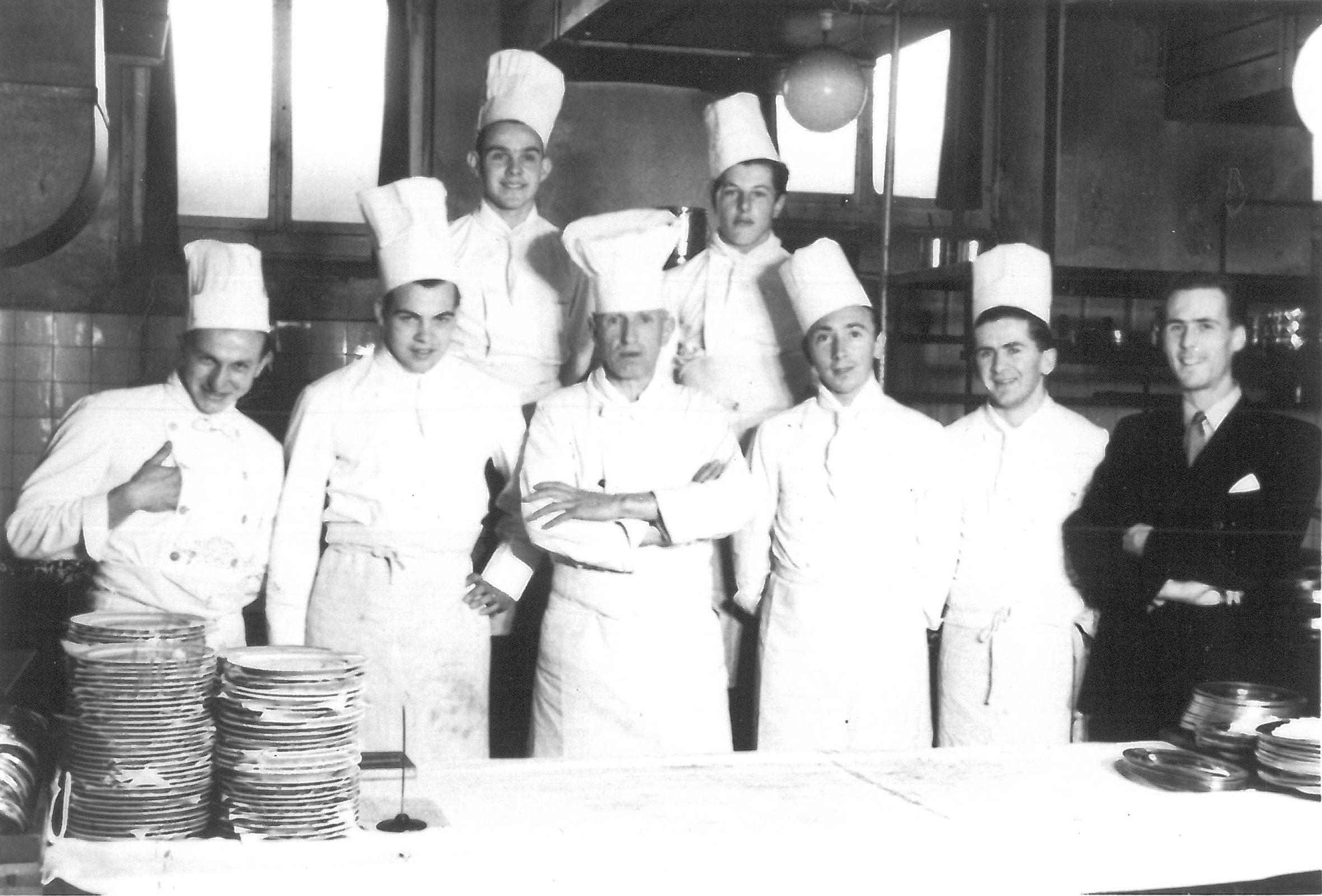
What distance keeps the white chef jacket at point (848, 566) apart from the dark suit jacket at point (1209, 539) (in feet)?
1.27

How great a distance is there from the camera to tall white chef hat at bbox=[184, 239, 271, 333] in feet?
8.27

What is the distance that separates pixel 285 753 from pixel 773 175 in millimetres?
2065

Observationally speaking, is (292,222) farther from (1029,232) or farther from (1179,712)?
(1179,712)

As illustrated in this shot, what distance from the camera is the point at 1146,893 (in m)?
1.76

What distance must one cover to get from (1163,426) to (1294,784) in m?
1.16

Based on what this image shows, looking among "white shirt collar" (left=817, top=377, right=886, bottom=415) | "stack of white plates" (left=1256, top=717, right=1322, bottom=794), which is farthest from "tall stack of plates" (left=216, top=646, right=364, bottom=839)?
"white shirt collar" (left=817, top=377, right=886, bottom=415)

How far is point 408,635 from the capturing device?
2.77 meters

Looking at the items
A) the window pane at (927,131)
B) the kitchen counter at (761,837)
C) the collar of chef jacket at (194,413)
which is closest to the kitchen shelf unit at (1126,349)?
the window pane at (927,131)

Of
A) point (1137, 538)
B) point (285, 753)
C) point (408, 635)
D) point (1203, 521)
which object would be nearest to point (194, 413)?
point (408, 635)

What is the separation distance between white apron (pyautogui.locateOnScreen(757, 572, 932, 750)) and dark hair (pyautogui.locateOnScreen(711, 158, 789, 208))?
0.97m

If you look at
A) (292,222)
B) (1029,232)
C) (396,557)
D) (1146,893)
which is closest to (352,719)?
(1146,893)

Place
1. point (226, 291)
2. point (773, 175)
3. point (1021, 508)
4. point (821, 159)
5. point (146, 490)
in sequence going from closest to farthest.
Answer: point (146, 490)
point (226, 291)
point (1021, 508)
point (773, 175)
point (821, 159)

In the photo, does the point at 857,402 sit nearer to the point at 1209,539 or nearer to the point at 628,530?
the point at 628,530

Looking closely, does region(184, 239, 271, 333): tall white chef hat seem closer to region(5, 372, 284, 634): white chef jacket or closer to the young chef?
region(5, 372, 284, 634): white chef jacket
